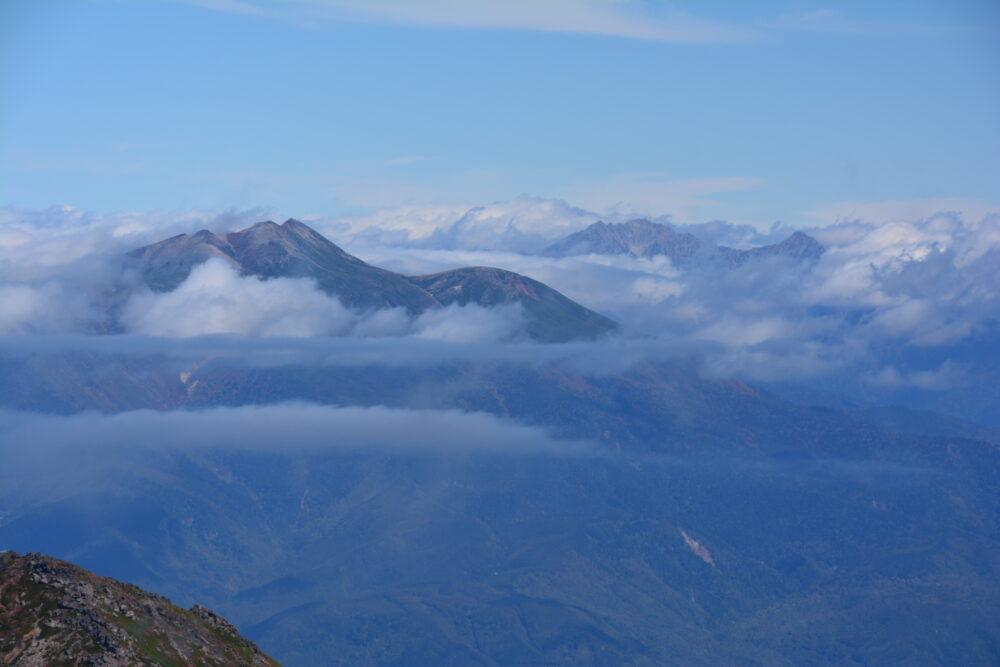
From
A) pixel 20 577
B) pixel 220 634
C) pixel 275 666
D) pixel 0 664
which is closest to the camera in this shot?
pixel 0 664

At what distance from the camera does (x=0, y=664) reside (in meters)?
139

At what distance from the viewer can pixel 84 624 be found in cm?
14588

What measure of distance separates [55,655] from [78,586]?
12784 millimetres

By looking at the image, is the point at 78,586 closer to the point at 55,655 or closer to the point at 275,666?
the point at 55,655

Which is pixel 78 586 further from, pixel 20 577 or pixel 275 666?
Answer: pixel 275 666

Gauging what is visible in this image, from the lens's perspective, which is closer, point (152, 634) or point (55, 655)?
point (55, 655)

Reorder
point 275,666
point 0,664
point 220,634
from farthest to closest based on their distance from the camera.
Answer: point 275,666 → point 220,634 → point 0,664

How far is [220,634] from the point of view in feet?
568

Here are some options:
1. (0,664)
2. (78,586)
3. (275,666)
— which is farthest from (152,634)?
(275,666)

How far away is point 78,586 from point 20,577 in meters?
6.51

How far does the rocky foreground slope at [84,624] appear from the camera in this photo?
466 feet

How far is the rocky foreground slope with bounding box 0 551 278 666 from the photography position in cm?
14212

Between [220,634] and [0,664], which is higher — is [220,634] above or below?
below

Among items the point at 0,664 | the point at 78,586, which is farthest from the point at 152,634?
the point at 0,664
